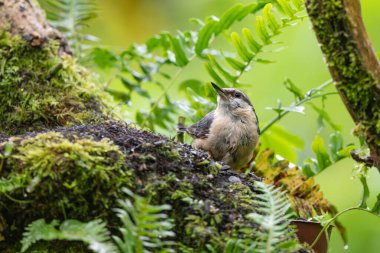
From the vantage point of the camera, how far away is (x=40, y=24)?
14.0 ft

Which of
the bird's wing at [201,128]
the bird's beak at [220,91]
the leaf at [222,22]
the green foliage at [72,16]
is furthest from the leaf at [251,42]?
the green foliage at [72,16]

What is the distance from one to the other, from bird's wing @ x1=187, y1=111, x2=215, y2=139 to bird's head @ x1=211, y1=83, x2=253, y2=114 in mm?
192

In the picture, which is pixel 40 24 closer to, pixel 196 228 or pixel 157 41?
pixel 157 41

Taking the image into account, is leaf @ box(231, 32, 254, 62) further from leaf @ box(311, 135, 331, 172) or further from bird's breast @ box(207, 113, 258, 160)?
leaf @ box(311, 135, 331, 172)

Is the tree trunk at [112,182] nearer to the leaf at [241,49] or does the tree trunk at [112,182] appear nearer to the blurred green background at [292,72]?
the leaf at [241,49]

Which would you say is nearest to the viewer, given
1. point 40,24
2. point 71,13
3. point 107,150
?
point 107,150

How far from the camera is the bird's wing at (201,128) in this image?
4.57 metres

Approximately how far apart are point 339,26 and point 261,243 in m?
0.95

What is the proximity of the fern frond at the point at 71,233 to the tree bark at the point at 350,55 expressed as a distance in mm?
1161

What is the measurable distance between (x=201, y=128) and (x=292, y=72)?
220 cm

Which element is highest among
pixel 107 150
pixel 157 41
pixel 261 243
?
pixel 157 41

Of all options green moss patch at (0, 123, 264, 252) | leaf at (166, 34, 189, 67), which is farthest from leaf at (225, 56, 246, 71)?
green moss patch at (0, 123, 264, 252)

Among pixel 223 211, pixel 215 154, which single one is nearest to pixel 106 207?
pixel 223 211

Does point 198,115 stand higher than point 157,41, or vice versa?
point 157,41
